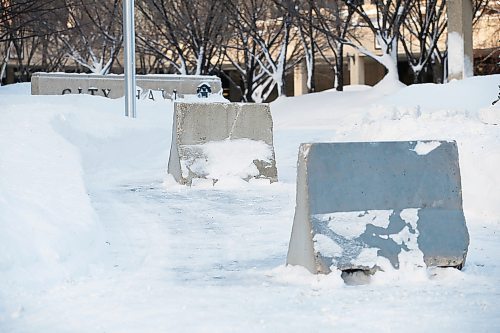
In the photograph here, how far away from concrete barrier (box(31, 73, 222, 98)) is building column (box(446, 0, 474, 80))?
22.3ft

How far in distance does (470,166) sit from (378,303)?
4.28m

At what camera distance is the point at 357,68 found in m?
53.1

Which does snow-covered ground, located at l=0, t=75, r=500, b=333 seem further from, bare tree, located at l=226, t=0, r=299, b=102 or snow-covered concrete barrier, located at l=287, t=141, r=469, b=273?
bare tree, located at l=226, t=0, r=299, b=102

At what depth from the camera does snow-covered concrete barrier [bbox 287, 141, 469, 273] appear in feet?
18.9

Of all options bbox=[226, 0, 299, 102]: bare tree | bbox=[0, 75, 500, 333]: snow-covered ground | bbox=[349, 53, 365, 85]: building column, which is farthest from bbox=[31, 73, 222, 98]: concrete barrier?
bbox=[349, 53, 365, 85]: building column

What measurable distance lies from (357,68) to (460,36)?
2999cm

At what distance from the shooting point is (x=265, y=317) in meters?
4.87

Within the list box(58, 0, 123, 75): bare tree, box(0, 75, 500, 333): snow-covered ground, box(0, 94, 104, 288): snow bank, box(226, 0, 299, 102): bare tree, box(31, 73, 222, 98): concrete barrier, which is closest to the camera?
box(0, 75, 500, 333): snow-covered ground

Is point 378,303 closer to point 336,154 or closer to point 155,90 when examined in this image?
point 336,154

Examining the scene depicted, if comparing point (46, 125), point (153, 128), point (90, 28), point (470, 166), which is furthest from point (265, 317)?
point (90, 28)

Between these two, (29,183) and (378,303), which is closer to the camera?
(378,303)

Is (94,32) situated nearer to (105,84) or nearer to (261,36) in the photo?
(261,36)

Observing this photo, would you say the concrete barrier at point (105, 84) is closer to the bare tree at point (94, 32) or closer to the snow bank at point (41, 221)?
the bare tree at point (94, 32)

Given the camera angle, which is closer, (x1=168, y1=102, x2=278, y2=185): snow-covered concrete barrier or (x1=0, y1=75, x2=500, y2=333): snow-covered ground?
(x1=0, y1=75, x2=500, y2=333): snow-covered ground
